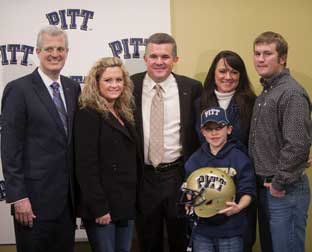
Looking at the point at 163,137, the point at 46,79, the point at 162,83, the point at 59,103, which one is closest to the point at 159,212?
the point at 163,137

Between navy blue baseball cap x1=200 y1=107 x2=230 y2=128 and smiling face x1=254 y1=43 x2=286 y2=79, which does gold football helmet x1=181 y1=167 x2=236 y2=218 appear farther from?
smiling face x1=254 y1=43 x2=286 y2=79

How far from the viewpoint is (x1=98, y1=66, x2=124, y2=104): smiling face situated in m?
2.23

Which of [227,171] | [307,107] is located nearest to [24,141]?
[227,171]

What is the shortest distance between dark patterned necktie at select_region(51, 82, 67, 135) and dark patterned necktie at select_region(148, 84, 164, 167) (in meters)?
0.55

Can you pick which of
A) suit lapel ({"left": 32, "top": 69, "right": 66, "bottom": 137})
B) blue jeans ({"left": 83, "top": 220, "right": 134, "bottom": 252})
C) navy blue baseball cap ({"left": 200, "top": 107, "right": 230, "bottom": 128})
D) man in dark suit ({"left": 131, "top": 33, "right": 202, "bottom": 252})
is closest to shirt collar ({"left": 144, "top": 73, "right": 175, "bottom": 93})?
man in dark suit ({"left": 131, "top": 33, "right": 202, "bottom": 252})

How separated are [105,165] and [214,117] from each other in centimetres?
63

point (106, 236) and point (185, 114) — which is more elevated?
point (185, 114)

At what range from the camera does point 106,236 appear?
7.34 feet

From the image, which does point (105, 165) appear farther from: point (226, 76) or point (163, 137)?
point (226, 76)

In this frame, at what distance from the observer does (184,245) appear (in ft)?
8.68

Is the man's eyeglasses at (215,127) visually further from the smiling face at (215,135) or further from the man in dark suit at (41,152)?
the man in dark suit at (41,152)

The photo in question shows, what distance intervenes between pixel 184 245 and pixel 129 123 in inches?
34.7

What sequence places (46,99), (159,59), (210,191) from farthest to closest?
1. (159,59)
2. (46,99)
3. (210,191)

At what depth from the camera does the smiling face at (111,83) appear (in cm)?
223
